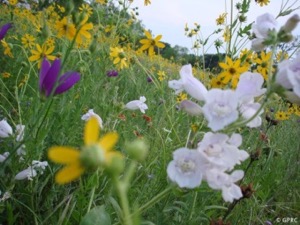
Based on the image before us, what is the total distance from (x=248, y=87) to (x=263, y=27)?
22 cm

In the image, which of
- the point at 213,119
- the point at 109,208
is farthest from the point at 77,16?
the point at 109,208

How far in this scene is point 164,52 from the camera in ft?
57.2

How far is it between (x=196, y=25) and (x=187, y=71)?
229 cm

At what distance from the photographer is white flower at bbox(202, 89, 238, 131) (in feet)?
1.78

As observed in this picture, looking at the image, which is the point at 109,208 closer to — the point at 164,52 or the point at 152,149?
the point at 152,149

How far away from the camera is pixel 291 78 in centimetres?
55

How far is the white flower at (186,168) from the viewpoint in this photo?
1.79 ft

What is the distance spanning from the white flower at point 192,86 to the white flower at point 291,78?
144 mm

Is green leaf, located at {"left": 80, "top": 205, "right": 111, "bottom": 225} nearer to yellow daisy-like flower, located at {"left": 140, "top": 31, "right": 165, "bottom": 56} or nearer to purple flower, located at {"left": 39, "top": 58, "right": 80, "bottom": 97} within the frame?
purple flower, located at {"left": 39, "top": 58, "right": 80, "bottom": 97}

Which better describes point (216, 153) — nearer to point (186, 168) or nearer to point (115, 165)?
point (186, 168)

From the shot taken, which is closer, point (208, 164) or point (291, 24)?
point (208, 164)

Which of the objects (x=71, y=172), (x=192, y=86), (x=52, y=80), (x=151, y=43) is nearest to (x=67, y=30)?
(x=52, y=80)

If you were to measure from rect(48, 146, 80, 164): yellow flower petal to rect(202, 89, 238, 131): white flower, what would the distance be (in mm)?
266

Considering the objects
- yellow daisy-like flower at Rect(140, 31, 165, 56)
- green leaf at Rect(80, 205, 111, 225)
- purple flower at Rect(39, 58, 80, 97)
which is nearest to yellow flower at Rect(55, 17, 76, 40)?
purple flower at Rect(39, 58, 80, 97)
